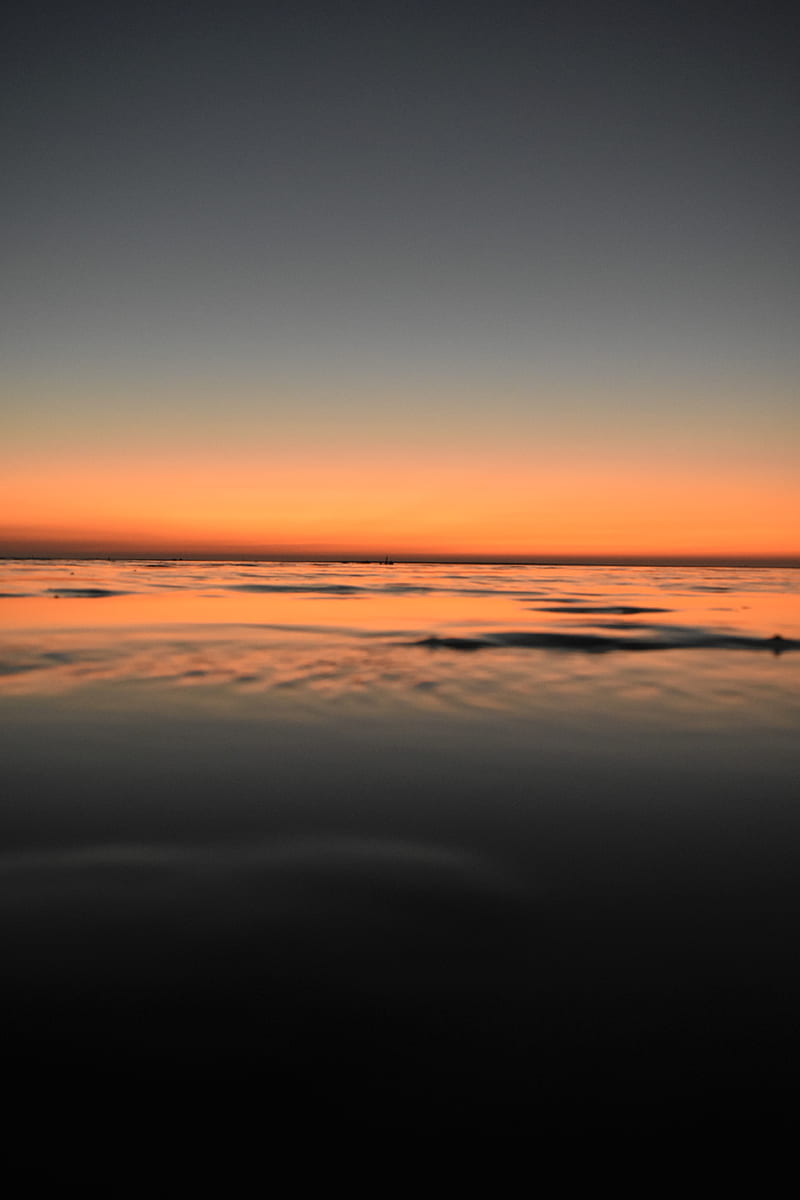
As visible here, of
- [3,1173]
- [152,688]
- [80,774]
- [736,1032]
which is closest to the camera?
[3,1173]

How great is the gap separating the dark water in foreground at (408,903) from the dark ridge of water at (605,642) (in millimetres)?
4986

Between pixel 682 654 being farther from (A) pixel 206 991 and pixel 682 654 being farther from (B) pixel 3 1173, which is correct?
(B) pixel 3 1173

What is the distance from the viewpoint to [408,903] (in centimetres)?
306

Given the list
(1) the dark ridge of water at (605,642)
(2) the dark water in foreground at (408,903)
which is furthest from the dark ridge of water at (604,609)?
(2) the dark water in foreground at (408,903)

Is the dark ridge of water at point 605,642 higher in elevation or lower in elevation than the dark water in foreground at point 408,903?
lower

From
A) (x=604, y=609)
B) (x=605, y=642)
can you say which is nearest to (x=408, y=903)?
(x=605, y=642)

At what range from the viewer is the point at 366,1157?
171cm

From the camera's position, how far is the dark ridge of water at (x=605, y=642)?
1251 cm

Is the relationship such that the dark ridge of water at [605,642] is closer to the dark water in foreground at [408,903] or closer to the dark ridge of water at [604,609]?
the dark water in foreground at [408,903]

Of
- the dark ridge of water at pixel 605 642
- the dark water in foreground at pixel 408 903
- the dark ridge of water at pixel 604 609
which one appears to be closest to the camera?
the dark water in foreground at pixel 408 903

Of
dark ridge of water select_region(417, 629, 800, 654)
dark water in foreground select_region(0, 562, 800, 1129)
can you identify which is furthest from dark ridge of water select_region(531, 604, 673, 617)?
dark water in foreground select_region(0, 562, 800, 1129)

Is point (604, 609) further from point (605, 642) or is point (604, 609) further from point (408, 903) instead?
point (408, 903)

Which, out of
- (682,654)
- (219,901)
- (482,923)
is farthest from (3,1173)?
(682,654)

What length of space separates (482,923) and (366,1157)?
1.25 metres
